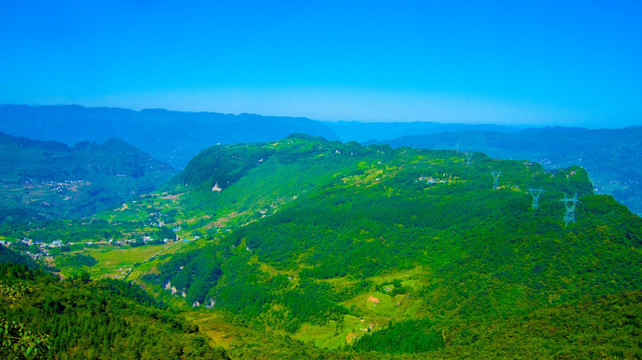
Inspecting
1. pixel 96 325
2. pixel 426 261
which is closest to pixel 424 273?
pixel 426 261

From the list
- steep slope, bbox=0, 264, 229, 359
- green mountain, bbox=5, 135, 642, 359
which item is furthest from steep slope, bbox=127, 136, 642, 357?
steep slope, bbox=0, 264, 229, 359

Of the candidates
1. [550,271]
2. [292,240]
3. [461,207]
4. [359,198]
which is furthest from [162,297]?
[550,271]

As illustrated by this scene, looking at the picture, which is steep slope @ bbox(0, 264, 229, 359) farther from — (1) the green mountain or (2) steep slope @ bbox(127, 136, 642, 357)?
(2) steep slope @ bbox(127, 136, 642, 357)

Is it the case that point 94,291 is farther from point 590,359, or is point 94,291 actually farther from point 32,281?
point 590,359

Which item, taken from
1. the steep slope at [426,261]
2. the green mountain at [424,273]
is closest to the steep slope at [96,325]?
the green mountain at [424,273]

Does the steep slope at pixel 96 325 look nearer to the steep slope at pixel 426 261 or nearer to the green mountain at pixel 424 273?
the green mountain at pixel 424 273

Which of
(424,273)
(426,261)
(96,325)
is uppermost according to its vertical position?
(96,325)

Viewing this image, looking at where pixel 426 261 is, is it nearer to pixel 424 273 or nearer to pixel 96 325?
pixel 424 273
